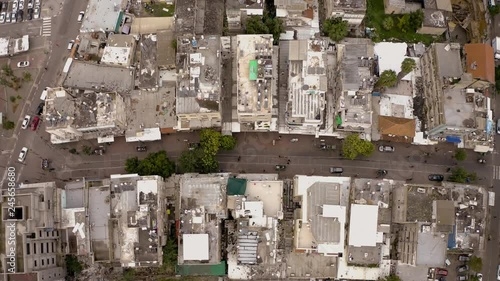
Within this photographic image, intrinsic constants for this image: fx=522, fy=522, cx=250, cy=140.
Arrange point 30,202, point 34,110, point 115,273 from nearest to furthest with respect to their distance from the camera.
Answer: point 30,202 < point 115,273 < point 34,110

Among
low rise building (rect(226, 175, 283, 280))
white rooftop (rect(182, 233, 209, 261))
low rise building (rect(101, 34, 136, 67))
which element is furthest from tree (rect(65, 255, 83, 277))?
low rise building (rect(101, 34, 136, 67))

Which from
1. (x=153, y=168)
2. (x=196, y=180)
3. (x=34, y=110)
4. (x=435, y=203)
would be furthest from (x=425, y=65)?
(x=34, y=110)

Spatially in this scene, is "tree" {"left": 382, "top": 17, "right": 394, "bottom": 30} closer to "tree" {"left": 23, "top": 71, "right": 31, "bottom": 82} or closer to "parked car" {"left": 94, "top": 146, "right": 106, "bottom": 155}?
"parked car" {"left": 94, "top": 146, "right": 106, "bottom": 155}

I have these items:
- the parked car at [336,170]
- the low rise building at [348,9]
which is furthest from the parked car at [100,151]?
the low rise building at [348,9]

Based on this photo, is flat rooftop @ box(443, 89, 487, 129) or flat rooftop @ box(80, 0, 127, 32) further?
flat rooftop @ box(80, 0, 127, 32)

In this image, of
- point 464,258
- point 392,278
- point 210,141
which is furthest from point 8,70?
point 464,258

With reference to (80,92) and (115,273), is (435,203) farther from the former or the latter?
(80,92)

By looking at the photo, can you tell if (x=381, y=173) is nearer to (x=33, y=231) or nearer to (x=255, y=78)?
(x=255, y=78)
